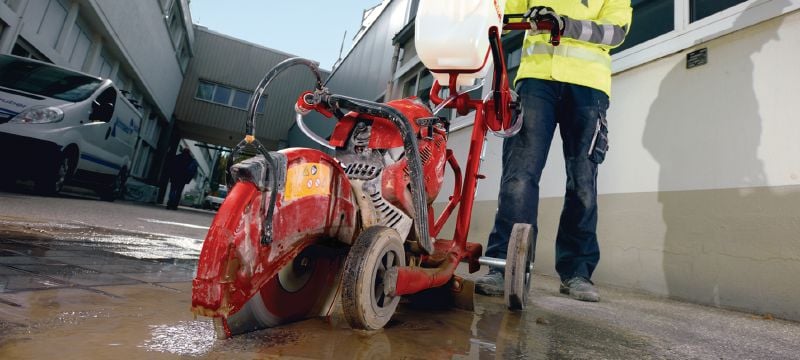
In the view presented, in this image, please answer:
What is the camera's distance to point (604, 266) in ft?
10.0

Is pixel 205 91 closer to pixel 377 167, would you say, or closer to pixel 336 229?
pixel 377 167

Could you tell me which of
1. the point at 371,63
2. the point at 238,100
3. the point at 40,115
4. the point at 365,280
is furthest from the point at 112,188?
the point at 238,100

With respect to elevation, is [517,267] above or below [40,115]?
below

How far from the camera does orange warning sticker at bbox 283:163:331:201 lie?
871 millimetres

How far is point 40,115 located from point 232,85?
1498 cm

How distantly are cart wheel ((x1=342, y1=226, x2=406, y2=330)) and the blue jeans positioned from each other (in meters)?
1.27

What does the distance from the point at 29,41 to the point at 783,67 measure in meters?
8.34

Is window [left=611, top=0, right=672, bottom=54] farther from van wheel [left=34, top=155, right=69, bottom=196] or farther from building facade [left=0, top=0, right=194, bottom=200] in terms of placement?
building facade [left=0, top=0, right=194, bottom=200]

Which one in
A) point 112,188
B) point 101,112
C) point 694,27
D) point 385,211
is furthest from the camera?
point 112,188

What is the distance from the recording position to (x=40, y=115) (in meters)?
4.16

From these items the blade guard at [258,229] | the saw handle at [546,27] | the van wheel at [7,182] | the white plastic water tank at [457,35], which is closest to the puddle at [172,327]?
the blade guard at [258,229]

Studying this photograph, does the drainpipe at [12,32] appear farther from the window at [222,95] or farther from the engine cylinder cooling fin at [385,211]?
the window at [222,95]

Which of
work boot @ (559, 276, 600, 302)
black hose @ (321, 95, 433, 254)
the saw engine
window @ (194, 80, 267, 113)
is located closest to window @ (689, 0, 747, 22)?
work boot @ (559, 276, 600, 302)

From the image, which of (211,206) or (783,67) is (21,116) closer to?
(783,67)
